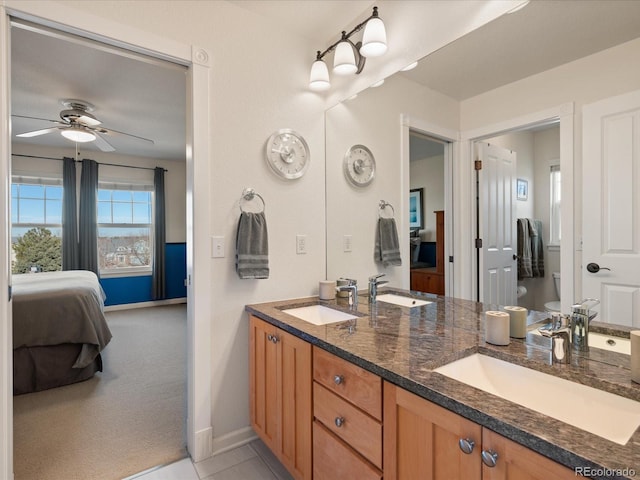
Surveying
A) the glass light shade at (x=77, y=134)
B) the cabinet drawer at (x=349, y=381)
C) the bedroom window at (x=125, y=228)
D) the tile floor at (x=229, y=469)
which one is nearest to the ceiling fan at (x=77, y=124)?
the glass light shade at (x=77, y=134)

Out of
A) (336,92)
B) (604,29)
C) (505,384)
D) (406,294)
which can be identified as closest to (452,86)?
(604,29)

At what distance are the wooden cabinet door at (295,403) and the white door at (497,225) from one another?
2.69ft

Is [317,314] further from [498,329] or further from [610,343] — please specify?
[610,343]

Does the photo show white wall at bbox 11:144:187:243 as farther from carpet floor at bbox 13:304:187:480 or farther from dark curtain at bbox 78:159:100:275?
carpet floor at bbox 13:304:187:480

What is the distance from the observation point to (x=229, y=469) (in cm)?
175

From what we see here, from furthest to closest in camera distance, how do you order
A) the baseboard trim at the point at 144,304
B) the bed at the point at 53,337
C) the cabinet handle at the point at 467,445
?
1. the baseboard trim at the point at 144,304
2. the bed at the point at 53,337
3. the cabinet handle at the point at 467,445

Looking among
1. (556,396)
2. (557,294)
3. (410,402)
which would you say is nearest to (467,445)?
(410,402)

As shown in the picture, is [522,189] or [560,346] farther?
[522,189]

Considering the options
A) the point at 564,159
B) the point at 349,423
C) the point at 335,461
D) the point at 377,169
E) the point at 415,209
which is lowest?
the point at 335,461

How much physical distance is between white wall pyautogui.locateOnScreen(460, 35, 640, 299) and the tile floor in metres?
1.64

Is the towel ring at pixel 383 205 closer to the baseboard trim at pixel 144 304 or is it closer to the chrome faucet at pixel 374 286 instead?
the chrome faucet at pixel 374 286

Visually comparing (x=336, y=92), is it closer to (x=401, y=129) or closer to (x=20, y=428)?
(x=401, y=129)

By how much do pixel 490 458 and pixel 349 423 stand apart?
53cm

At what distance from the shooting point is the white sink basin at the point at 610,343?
103 cm
